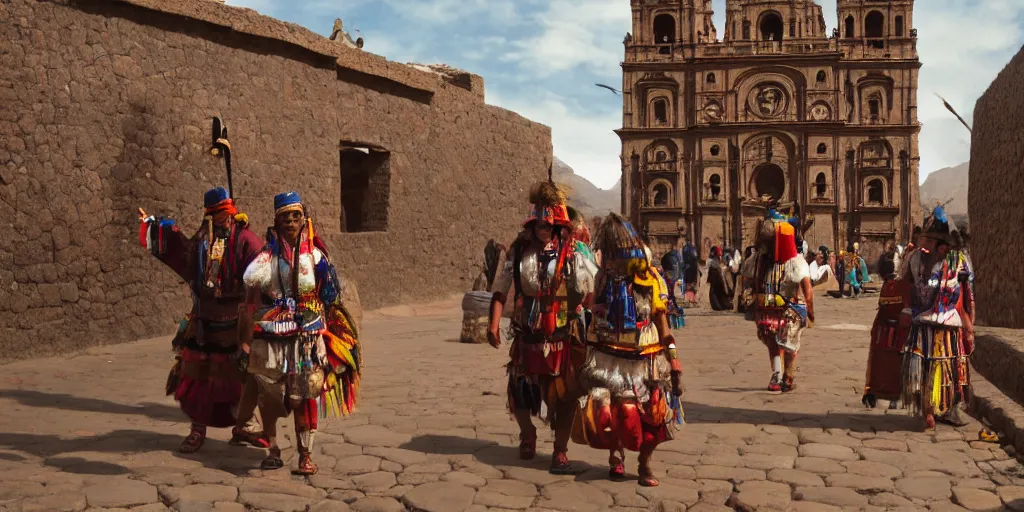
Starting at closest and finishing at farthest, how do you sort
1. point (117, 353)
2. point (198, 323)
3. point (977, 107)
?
Answer: point (198, 323) < point (117, 353) < point (977, 107)

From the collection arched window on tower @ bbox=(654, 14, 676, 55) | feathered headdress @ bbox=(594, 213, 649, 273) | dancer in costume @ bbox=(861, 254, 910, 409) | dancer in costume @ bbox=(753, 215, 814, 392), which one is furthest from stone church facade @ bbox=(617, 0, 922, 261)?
feathered headdress @ bbox=(594, 213, 649, 273)

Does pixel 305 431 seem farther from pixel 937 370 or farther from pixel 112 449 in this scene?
pixel 937 370

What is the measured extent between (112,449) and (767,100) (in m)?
50.1

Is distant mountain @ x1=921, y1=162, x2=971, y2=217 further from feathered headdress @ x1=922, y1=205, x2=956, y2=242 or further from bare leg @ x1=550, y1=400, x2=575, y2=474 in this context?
bare leg @ x1=550, y1=400, x2=575, y2=474

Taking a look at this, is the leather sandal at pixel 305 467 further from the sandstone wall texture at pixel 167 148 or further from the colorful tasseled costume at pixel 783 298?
the sandstone wall texture at pixel 167 148

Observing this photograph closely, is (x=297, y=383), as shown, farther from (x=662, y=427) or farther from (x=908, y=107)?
(x=908, y=107)

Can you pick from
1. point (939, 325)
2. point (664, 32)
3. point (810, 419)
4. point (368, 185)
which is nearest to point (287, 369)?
point (810, 419)

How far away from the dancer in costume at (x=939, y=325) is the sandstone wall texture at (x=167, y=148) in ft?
25.5

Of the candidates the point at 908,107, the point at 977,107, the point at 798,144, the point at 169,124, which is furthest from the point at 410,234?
the point at 908,107

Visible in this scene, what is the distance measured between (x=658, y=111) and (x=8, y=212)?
154ft

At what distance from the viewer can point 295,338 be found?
546 cm

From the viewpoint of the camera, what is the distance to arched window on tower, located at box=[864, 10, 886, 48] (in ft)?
174

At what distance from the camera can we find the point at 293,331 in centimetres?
544

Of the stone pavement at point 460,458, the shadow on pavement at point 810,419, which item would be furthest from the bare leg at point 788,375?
the shadow on pavement at point 810,419
